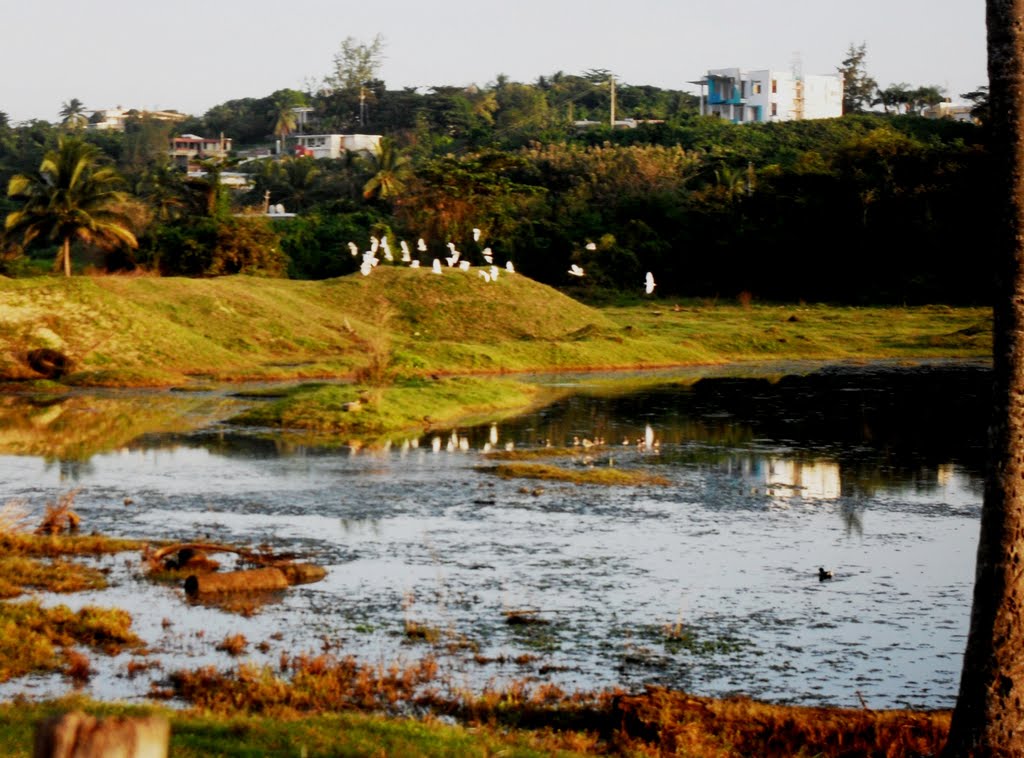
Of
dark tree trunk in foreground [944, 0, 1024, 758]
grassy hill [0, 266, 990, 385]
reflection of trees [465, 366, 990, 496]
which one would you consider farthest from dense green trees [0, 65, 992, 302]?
dark tree trunk in foreground [944, 0, 1024, 758]

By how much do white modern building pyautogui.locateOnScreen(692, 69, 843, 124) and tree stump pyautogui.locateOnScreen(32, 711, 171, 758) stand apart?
140920 mm

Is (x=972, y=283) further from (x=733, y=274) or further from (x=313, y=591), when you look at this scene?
(x=313, y=591)

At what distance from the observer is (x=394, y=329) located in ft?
186

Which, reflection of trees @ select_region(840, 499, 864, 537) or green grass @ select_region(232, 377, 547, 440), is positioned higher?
green grass @ select_region(232, 377, 547, 440)

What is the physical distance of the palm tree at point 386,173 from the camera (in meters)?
95.6

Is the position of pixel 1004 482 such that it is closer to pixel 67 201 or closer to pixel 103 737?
pixel 103 737

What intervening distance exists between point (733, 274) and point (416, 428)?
1836 inches

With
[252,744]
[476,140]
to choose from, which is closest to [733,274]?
[476,140]

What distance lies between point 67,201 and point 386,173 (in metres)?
39.0

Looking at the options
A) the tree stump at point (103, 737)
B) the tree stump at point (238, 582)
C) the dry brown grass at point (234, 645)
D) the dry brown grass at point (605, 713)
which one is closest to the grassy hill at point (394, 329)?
the tree stump at point (238, 582)

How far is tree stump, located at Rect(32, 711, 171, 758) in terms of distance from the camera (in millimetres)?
4719

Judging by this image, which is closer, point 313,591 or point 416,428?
point 313,591

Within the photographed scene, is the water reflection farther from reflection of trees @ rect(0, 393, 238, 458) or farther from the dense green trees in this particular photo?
the dense green trees

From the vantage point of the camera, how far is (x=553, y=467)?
2875 cm
